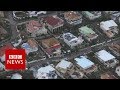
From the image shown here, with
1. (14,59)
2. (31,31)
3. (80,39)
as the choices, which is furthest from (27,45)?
(14,59)

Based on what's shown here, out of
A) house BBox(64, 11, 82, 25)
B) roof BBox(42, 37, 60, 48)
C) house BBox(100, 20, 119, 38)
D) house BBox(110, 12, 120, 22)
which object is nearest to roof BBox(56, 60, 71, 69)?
roof BBox(42, 37, 60, 48)

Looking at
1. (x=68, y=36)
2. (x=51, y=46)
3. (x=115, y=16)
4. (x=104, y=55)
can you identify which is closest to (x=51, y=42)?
(x=51, y=46)

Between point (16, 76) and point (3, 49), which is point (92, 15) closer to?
point (3, 49)

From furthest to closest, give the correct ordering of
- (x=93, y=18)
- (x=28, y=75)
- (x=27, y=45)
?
(x=93, y=18), (x=27, y=45), (x=28, y=75)

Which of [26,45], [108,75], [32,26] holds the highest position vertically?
[32,26]

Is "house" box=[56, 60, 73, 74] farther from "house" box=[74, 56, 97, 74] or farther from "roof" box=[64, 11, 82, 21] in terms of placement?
"roof" box=[64, 11, 82, 21]

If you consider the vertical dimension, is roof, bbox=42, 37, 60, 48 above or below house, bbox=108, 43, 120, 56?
above
